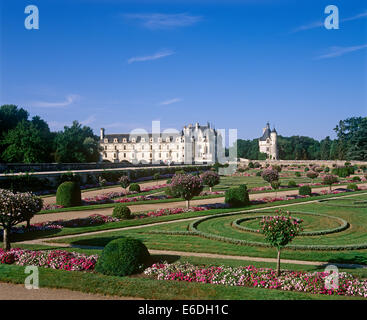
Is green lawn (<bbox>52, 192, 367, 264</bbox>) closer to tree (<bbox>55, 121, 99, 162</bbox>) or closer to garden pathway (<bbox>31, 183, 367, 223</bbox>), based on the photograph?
garden pathway (<bbox>31, 183, 367, 223</bbox>)

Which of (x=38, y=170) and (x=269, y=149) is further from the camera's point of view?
(x=269, y=149)

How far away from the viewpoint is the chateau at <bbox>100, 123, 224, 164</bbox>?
Result: 98188mm

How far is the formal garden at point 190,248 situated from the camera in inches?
362

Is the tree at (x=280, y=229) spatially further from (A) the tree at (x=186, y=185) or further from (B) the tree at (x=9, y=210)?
(A) the tree at (x=186, y=185)

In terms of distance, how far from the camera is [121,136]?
106m

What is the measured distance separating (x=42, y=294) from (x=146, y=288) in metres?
2.70

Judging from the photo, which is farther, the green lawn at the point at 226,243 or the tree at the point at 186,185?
the tree at the point at 186,185

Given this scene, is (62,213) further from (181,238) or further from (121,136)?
(121,136)

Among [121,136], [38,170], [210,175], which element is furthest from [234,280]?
[121,136]

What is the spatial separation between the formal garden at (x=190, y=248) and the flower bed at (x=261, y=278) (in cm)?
3

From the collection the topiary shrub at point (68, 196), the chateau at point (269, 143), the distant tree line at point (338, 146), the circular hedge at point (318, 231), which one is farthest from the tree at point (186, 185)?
the chateau at point (269, 143)

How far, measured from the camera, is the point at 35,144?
1799 inches

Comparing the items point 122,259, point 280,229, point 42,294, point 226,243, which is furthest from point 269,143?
point 42,294

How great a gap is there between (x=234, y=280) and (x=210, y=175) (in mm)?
20132
